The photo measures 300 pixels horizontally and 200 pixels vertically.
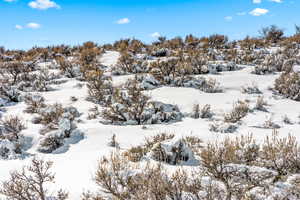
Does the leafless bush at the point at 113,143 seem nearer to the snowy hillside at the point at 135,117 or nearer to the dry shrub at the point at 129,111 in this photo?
the snowy hillside at the point at 135,117

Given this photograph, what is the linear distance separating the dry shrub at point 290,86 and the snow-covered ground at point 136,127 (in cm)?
39

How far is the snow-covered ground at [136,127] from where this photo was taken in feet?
16.8

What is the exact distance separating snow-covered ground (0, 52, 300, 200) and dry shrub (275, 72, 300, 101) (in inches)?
Result: 15.5

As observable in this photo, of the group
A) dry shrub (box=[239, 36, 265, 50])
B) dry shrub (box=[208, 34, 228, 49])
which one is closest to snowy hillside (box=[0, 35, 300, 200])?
dry shrub (box=[239, 36, 265, 50])

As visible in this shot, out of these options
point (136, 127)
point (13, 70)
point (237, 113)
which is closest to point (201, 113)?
point (237, 113)

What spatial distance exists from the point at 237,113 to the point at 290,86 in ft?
10.5

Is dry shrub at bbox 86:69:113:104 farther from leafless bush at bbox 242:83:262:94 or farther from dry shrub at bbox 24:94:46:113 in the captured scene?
leafless bush at bbox 242:83:262:94

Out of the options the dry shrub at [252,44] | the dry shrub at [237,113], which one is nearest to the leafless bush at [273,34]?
the dry shrub at [252,44]

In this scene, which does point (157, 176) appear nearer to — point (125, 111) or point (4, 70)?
point (125, 111)

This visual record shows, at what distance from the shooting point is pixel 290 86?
9445mm

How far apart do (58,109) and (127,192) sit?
15.2ft

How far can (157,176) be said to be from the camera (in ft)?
11.4

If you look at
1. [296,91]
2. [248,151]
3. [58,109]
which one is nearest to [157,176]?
[248,151]

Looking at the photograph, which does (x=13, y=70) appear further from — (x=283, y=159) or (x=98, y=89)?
(x=283, y=159)
